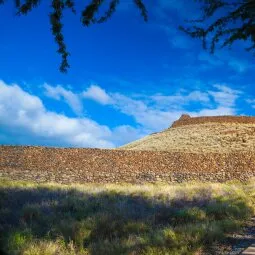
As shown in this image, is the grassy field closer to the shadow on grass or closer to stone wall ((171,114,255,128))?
the shadow on grass

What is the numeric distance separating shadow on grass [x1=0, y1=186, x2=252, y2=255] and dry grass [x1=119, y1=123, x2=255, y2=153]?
2327 cm

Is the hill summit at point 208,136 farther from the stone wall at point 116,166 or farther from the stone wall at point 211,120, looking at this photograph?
the stone wall at point 116,166

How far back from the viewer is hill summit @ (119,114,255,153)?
132ft

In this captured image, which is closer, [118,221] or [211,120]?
[118,221]

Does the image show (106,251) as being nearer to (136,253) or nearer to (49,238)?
(136,253)

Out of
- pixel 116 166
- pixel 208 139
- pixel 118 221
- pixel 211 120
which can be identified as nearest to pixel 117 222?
pixel 118 221

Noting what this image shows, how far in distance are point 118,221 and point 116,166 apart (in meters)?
17.7

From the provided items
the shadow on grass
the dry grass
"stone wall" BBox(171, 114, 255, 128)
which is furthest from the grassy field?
"stone wall" BBox(171, 114, 255, 128)

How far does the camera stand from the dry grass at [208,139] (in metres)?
40.1

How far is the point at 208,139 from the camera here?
4366cm

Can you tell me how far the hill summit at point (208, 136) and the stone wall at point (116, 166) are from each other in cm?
804

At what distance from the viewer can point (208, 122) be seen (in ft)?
174

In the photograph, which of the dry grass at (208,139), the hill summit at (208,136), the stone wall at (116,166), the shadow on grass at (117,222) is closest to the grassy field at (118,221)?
the shadow on grass at (117,222)

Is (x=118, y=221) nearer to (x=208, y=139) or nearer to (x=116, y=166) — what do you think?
(x=116, y=166)
